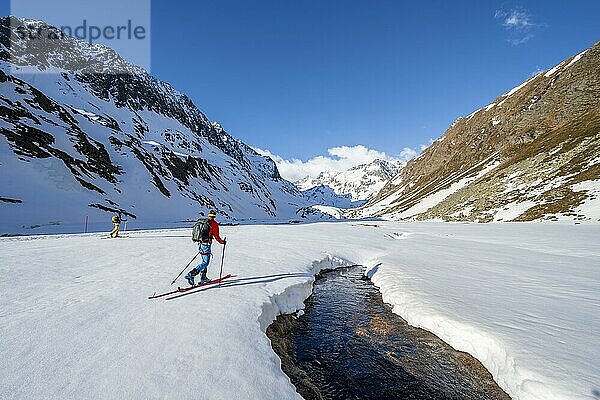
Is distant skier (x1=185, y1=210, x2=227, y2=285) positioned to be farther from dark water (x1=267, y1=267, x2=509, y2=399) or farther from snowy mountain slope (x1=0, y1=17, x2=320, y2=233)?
snowy mountain slope (x1=0, y1=17, x2=320, y2=233)

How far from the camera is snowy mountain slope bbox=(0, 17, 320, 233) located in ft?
144

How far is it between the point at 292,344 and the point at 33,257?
542 inches

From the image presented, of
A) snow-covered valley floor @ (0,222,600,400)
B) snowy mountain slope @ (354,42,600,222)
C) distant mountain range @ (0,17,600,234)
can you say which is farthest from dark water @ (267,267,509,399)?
snowy mountain slope @ (354,42,600,222)

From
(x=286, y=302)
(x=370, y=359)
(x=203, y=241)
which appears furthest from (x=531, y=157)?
(x=203, y=241)

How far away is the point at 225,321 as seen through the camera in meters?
8.07

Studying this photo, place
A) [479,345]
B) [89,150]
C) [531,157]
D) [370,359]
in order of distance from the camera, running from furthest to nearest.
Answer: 1. [89,150]
2. [531,157]
3. [370,359]
4. [479,345]

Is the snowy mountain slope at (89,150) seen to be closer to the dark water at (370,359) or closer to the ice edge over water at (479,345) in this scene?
the dark water at (370,359)

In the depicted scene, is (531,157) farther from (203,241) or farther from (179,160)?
(179,160)

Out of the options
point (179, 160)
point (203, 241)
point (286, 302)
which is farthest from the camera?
point (179, 160)

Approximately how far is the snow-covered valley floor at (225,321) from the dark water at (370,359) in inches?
20.2

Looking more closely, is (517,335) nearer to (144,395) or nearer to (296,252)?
(144,395)

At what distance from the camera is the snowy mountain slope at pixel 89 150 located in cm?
4384

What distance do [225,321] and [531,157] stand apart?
73673 millimetres

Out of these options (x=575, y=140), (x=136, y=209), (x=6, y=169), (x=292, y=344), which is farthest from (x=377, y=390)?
(x=575, y=140)
